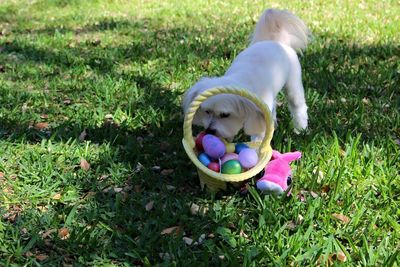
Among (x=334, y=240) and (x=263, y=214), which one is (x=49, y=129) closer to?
(x=263, y=214)

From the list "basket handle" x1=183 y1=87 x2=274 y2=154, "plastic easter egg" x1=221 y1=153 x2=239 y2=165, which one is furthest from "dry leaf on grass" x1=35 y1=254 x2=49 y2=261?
"plastic easter egg" x1=221 y1=153 x2=239 y2=165

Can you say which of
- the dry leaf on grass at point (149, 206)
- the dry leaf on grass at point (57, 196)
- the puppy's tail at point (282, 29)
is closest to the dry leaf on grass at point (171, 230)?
the dry leaf on grass at point (149, 206)

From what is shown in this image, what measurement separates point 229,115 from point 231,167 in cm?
38

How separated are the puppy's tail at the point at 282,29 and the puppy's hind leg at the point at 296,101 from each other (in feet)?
1.01

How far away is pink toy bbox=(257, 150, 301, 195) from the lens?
10.9 ft

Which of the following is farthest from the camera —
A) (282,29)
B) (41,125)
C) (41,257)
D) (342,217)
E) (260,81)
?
(41,125)

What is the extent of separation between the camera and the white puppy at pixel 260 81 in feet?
11.6

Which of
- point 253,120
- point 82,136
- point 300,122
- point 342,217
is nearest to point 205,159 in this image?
point 253,120

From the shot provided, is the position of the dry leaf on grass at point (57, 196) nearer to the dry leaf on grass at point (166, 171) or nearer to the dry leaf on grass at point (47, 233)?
the dry leaf on grass at point (47, 233)

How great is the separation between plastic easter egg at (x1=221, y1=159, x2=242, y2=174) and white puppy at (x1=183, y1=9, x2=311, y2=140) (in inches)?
9.8

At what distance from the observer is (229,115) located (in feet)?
11.6

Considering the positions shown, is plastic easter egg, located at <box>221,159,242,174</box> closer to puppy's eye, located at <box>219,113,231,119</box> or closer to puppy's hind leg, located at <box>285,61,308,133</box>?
puppy's eye, located at <box>219,113,231,119</box>

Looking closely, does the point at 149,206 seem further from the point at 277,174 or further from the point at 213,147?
the point at 277,174

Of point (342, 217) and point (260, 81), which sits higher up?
point (260, 81)
